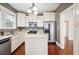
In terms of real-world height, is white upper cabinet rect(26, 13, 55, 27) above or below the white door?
above

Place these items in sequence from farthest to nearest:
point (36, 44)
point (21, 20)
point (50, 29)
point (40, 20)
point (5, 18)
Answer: point (40, 20), point (21, 20), point (50, 29), point (5, 18), point (36, 44)

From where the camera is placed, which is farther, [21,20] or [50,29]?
[21,20]

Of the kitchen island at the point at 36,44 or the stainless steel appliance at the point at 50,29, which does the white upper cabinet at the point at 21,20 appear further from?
the kitchen island at the point at 36,44

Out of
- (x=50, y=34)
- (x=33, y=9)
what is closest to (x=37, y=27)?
(x=50, y=34)

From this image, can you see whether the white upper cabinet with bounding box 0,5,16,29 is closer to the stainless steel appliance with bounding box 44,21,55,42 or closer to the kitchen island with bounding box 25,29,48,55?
the kitchen island with bounding box 25,29,48,55

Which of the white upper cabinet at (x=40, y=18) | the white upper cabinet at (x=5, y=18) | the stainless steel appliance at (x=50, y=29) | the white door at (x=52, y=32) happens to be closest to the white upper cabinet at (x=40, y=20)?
the white upper cabinet at (x=40, y=18)

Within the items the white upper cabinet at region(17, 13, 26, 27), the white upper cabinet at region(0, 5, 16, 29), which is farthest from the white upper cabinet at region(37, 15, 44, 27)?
the white upper cabinet at region(0, 5, 16, 29)

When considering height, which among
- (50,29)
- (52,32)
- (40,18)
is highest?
(40,18)

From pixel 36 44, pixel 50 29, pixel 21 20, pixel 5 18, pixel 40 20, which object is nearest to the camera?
pixel 36 44

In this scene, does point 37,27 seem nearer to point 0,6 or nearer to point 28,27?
point 28,27

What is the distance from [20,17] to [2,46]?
14.3 ft

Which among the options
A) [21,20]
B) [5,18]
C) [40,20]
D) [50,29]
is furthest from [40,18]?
[5,18]

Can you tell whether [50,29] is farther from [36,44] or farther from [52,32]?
[36,44]

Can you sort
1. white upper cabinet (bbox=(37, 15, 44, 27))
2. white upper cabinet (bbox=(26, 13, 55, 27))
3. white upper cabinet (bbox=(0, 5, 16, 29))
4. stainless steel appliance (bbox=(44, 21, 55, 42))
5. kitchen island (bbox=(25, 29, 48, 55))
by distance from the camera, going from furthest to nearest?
1. white upper cabinet (bbox=(37, 15, 44, 27))
2. white upper cabinet (bbox=(26, 13, 55, 27))
3. stainless steel appliance (bbox=(44, 21, 55, 42))
4. white upper cabinet (bbox=(0, 5, 16, 29))
5. kitchen island (bbox=(25, 29, 48, 55))
